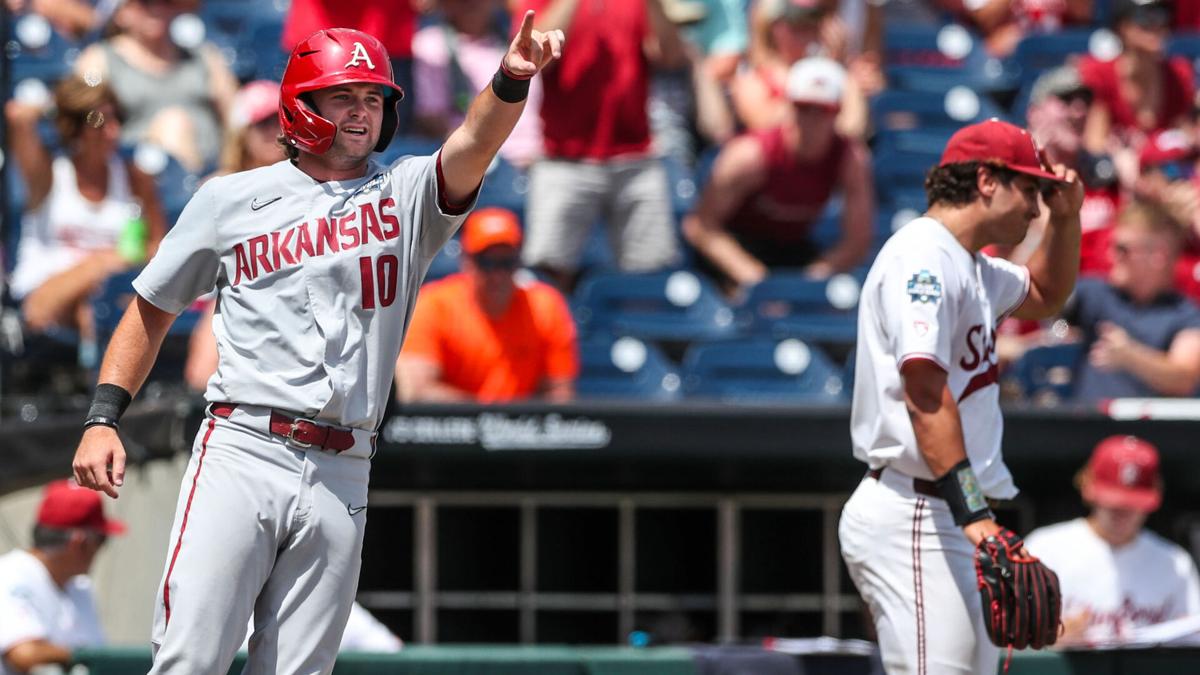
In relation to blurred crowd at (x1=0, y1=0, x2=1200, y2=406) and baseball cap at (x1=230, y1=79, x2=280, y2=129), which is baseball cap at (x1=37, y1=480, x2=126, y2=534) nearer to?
blurred crowd at (x1=0, y1=0, x2=1200, y2=406)

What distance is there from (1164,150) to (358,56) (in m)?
5.26

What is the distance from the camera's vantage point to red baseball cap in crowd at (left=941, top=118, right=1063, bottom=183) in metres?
4.03

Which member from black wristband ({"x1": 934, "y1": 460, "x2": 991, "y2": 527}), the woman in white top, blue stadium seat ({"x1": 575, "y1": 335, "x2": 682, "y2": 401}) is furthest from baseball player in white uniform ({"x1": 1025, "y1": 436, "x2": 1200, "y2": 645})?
the woman in white top

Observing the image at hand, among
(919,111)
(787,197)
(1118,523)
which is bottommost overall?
(1118,523)

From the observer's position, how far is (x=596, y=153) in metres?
7.65

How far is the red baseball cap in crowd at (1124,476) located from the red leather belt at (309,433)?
10.8 ft

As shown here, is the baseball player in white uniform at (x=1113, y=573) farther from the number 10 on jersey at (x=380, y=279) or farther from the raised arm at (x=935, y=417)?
the number 10 on jersey at (x=380, y=279)

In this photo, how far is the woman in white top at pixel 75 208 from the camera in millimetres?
7180

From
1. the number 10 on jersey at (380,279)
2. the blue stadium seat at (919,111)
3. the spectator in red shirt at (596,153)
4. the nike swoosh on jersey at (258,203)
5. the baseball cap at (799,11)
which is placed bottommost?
the number 10 on jersey at (380,279)

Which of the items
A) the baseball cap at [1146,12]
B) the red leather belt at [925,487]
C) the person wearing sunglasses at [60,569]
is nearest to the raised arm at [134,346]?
the red leather belt at [925,487]

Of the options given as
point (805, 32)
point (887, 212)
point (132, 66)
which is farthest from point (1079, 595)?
point (132, 66)

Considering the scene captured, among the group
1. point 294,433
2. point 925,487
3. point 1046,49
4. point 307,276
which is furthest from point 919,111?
point 294,433

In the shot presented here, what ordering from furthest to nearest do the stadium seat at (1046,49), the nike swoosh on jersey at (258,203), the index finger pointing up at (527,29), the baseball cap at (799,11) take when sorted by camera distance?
the stadium seat at (1046,49) < the baseball cap at (799,11) < the nike swoosh on jersey at (258,203) < the index finger pointing up at (527,29)

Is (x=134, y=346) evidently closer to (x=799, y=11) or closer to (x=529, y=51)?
(x=529, y=51)
